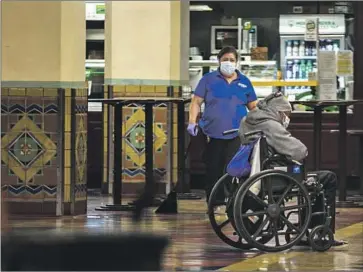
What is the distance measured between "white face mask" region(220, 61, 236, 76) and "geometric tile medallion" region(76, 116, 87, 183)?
5.43ft

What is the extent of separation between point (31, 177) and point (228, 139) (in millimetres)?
2083

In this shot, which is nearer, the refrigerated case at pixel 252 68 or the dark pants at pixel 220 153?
the dark pants at pixel 220 153

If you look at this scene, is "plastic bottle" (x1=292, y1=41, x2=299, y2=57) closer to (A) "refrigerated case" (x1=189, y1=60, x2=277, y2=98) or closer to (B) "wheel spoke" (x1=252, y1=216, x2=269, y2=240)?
(A) "refrigerated case" (x1=189, y1=60, x2=277, y2=98)

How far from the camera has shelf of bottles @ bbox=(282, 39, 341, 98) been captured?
1341 centimetres

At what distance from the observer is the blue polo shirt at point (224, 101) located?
924 cm

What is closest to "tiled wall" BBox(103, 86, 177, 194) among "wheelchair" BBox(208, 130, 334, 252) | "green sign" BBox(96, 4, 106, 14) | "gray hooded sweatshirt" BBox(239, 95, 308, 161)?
"green sign" BBox(96, 4, 106, 14)

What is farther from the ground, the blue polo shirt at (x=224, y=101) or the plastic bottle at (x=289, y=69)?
the plastic bottle at (x=289, y=69)

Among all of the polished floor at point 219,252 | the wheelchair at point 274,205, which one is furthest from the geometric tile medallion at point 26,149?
the wheelchair at point 274,205

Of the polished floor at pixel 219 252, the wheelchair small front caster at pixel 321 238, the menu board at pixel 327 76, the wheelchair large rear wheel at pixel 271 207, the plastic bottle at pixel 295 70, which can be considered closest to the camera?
the polished floor at pixel 219 252

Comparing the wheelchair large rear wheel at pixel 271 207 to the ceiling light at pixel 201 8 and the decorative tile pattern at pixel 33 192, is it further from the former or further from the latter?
the ceiling light at pixel 201 8

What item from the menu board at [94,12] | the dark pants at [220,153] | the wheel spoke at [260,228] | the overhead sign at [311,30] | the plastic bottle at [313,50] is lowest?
the wheel spoke at [260,228]

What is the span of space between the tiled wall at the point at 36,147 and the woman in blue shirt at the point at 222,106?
1345mm

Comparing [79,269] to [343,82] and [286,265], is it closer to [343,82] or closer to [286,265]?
[286,265]

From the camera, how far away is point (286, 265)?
6809 millimetres
